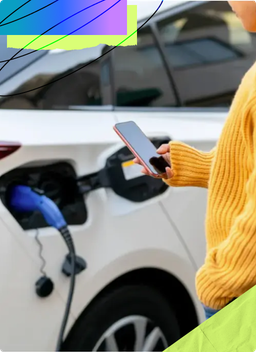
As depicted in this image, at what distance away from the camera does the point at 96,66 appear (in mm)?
1593

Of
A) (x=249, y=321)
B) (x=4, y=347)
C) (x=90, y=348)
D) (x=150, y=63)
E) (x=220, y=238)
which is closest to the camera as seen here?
(x=249, y=321)

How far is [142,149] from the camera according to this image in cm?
134

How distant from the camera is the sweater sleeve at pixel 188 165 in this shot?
132 cm

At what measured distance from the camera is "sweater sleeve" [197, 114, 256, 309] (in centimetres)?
106

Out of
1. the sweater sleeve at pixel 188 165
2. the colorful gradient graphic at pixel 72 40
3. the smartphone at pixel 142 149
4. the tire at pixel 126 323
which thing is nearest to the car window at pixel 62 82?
the colorful gradient graphic at pixel 72 40

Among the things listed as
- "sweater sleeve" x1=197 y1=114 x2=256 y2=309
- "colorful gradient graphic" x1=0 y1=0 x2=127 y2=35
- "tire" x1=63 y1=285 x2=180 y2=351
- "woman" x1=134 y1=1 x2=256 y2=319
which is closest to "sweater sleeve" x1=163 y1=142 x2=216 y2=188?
"woman" x1=134 y1=1 x2=256 y2=319

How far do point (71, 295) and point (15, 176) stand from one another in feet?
1.27

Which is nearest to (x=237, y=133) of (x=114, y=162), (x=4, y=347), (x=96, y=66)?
(x=114, y=162)

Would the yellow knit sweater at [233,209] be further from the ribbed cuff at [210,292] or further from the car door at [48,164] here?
the car door at [48,164]

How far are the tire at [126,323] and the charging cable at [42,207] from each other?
0.62 feet

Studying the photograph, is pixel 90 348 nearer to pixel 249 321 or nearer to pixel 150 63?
pixel 249 321

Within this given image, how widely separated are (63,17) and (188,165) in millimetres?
472

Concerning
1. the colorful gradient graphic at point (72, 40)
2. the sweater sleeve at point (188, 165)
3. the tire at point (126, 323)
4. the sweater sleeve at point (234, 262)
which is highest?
the colorful gradient graphic at point (72, 40)

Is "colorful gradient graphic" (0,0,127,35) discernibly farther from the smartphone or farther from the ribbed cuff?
the ribbed cuff
